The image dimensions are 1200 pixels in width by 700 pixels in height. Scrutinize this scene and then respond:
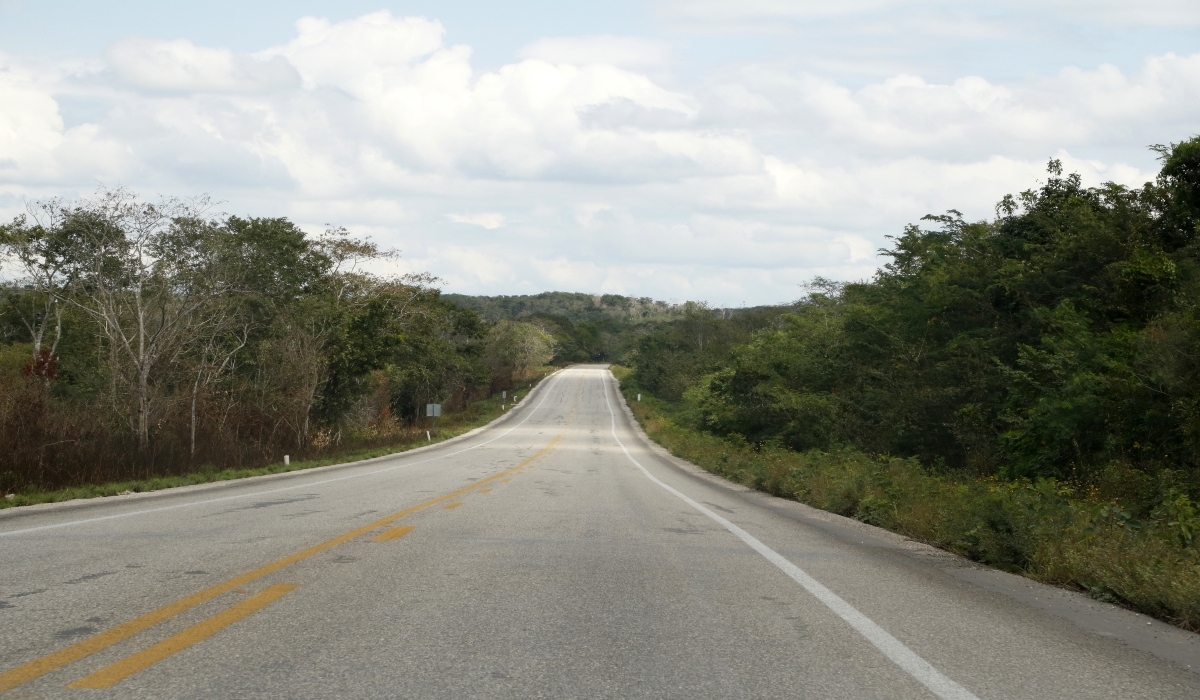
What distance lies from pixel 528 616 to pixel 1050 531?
6040 mm

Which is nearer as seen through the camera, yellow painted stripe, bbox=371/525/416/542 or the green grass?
yellow painted stripe, bbox=371/525/416/542

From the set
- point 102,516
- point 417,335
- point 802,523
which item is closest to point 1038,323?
point 802,523

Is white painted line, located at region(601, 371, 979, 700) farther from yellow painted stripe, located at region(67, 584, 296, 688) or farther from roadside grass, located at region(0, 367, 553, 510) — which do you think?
roadside grass, located at region(0, 367, 553, 510)

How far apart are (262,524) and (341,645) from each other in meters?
6.35

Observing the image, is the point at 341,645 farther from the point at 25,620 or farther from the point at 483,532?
the point at 483,532

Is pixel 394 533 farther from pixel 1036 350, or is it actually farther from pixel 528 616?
pixel 1036 350

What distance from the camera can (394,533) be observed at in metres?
10.1

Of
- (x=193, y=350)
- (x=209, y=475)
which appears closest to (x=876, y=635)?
(x=209, y=475)

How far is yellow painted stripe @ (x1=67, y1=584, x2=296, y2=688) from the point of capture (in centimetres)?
448

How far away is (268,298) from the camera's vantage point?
136 ft

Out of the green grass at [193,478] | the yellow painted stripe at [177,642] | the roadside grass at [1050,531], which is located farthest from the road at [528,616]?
the green grass at [193,478]

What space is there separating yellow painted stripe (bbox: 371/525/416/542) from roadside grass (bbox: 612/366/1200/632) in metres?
6.15

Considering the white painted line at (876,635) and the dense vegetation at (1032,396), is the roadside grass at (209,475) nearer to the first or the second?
the white painted line at (876,635)

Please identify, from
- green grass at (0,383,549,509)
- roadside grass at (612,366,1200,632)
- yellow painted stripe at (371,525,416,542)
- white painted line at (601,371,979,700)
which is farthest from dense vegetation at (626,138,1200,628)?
green grass at (0,383,549,509)
